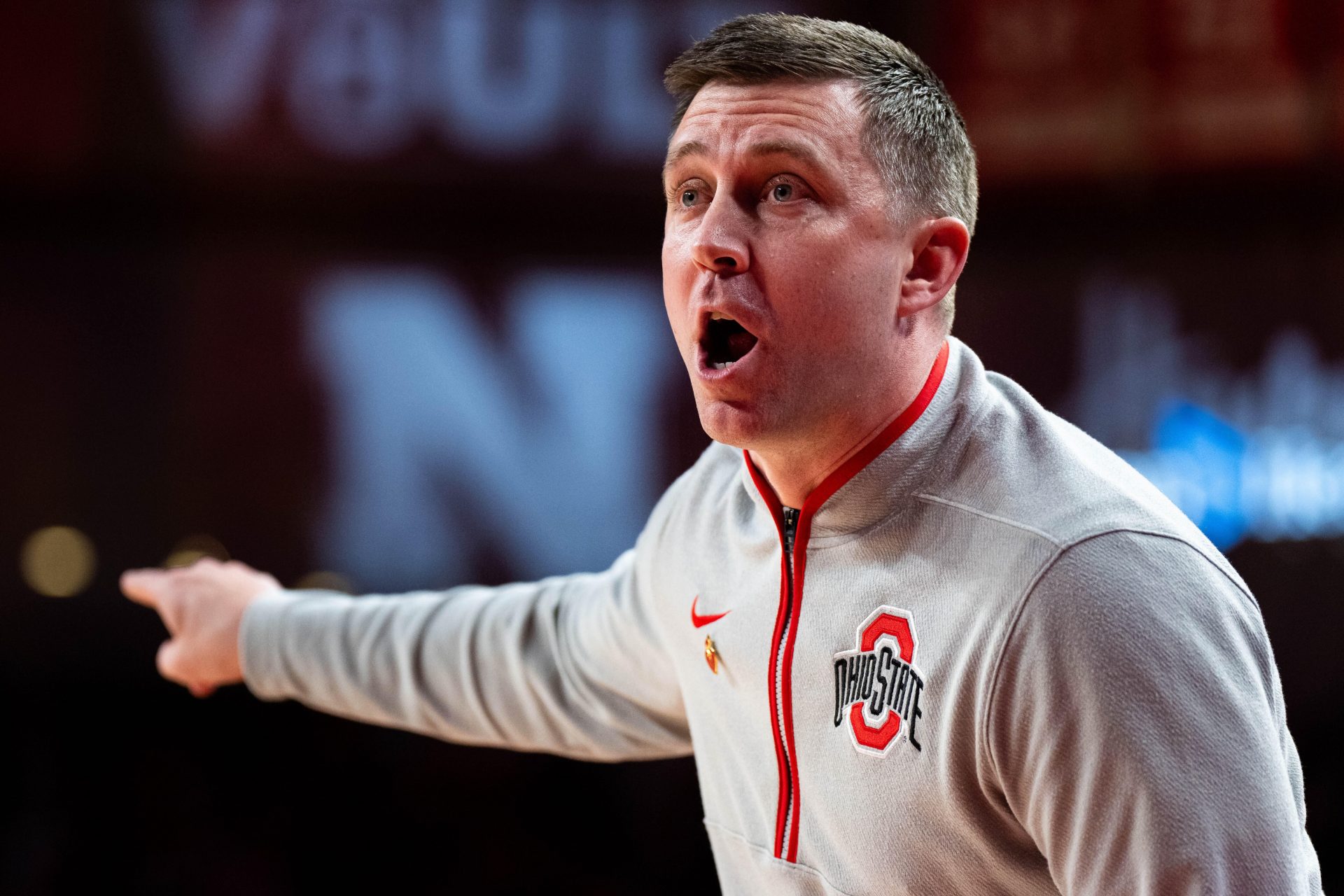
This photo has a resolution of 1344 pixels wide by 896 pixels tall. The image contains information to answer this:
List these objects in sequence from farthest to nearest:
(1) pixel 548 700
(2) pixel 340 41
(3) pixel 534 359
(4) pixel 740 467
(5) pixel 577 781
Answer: (5) pixel 577 781
(3) pixel 534 359
(2) pixel 340 41
(1) pixel 548 700
(4) pixel 740 467

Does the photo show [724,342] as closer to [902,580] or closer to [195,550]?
[902,580]

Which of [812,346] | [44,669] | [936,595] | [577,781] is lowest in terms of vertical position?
[577,781]

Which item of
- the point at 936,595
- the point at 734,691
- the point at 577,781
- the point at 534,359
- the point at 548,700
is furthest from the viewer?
the point at 577,781

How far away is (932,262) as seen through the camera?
1.39 m

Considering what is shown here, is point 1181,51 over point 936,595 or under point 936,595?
over

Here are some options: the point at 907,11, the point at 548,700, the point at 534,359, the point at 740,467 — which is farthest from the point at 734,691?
the point at 907,11

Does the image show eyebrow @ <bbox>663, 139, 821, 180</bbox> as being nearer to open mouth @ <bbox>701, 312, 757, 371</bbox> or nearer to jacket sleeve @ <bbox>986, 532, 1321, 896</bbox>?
open mouth @ <bbox>701, 312, 757, 371</bbox>

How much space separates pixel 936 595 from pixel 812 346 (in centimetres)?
28

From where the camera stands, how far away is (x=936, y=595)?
1.28 m

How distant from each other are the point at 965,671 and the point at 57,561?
12.1 feet

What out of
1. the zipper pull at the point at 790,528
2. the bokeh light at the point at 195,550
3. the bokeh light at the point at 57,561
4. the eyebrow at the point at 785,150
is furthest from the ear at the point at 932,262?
the bokeh light at the point at 57,561

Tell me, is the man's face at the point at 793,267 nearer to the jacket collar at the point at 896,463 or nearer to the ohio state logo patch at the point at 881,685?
the jacket collar at the point at 896,463

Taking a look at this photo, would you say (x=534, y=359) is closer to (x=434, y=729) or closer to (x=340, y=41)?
(x=340, y=41)

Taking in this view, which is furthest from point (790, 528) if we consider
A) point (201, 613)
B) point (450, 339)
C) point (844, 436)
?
point (450, 339)
